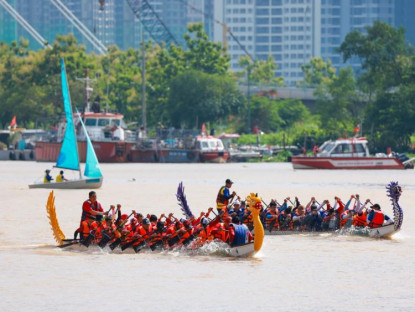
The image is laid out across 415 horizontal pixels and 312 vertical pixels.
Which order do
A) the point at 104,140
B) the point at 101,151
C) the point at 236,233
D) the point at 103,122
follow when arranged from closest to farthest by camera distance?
the point at 236,233, the point at 103,122, the point at 104,140, the point at 101,151

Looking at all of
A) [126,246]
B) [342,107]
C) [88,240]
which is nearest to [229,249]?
[126,246]

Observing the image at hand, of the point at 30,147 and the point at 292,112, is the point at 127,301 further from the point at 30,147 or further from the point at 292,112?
the point at 292,112

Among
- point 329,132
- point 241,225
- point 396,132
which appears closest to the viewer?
point 241,225

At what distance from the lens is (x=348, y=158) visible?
9344 centimetres

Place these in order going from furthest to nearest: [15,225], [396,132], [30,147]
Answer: [30,147], [396,132], [15,225]

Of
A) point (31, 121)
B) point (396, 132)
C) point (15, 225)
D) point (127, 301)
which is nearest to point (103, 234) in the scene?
point (127, 301)

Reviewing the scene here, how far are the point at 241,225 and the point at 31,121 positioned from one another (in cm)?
12368

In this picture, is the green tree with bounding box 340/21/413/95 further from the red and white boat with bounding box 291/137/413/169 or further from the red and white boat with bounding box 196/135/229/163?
the red and white boat with bounding box 196/135/229/163

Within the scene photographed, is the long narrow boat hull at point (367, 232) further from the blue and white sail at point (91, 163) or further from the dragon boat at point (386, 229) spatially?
the blue and white sail at point (91, 163)

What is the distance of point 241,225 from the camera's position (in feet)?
113

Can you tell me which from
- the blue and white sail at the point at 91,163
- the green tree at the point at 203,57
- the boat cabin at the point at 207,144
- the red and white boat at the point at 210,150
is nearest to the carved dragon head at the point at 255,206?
the blue and white sail at the point at 91,163

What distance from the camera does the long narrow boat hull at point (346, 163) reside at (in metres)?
92.1

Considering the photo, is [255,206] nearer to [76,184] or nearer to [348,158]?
[76,184]

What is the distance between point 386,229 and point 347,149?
5491 centimetres
